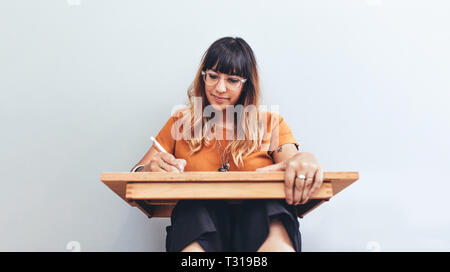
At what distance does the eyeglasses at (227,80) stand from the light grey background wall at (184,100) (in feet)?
0.88

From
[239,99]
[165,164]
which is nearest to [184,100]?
[239,99]

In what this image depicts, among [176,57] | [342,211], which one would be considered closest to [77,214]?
[176,57]

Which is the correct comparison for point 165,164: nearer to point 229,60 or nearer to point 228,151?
point 228,151

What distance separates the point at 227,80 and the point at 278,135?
0.21 m

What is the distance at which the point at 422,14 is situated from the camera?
127 centimetres

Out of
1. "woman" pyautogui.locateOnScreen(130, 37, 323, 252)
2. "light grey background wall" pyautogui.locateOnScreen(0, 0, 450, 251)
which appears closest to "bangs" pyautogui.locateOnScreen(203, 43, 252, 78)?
"woman" pyautogui.locateOnScreen(130, 37, 323, 252)

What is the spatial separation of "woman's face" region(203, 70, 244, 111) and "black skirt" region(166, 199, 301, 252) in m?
0.34

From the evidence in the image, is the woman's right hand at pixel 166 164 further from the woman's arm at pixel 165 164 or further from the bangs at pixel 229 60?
the bangs at pixel 229 60

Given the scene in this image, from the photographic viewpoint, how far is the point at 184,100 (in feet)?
4.04

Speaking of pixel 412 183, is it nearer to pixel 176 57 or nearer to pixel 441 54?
pixel 441 54

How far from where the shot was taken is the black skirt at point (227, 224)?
677 millimetres

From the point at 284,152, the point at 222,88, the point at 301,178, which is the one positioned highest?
the point at 222,88

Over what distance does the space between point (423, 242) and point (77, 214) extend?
1112 millimetres
